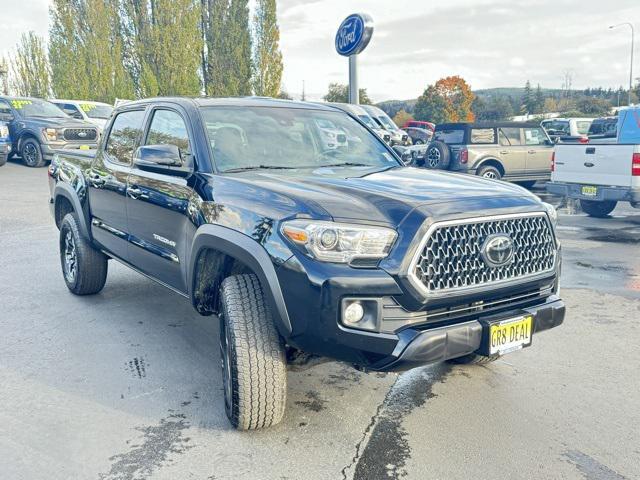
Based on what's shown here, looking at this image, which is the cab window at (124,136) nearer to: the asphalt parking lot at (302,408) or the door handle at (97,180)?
the door handle at (97,180)

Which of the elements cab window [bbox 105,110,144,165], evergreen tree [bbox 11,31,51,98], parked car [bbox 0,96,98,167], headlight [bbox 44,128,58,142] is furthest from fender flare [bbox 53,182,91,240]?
evergreen tree [bbox 11,31,51,98]

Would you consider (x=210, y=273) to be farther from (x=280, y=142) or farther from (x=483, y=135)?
(x=483, y=135)

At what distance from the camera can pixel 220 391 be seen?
3764mm

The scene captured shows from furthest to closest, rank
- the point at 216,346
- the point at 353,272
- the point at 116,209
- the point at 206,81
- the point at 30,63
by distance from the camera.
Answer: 1. the point at 206,81
2. the point at 30,63
3. the point at 116,209
4. the point at 216,346
5. the point at 353,272

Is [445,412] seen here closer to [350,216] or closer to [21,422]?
[350,216]

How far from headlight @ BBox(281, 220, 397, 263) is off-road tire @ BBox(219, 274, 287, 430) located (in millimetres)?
517

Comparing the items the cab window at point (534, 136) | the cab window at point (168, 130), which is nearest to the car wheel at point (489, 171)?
the cab window at point (534, 136)

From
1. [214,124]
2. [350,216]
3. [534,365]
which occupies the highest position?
[214,124]

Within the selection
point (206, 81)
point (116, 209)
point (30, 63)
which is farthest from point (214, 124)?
point (206, 81)

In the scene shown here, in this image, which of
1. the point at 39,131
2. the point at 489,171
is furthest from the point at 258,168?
the point at 39,131

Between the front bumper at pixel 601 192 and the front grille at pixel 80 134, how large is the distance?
11.6 meters

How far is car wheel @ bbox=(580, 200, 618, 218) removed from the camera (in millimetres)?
11003

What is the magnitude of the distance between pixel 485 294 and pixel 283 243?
1.03 m

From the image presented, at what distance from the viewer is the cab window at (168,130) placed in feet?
13.3
